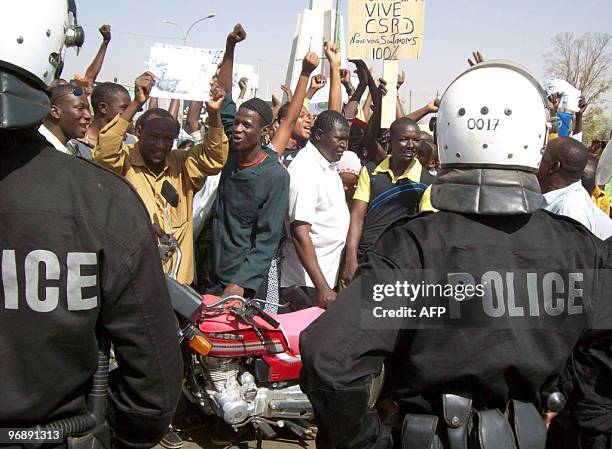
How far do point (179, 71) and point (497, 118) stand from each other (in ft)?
17.1

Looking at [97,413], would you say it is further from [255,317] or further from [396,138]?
[396,138]

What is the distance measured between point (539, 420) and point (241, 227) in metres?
2.63

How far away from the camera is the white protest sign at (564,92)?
8156 mm

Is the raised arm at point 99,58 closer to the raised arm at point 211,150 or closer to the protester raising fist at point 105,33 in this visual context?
the protester raising fist at point 105,33

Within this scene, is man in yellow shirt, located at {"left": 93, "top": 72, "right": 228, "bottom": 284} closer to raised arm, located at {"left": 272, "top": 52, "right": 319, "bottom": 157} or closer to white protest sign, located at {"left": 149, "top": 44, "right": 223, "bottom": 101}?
raised arm, located at {"left": 272, "top": 52, "right": 319, "bottom": 157}

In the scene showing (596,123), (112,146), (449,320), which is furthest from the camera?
(596,123)

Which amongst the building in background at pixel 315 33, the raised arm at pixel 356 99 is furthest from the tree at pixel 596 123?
the raised arm at pixel 356 99

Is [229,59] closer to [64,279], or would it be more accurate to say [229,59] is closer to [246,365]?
[246,365]

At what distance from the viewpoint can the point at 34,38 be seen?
153 centimetres

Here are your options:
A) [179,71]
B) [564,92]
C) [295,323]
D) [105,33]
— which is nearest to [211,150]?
[295,323]

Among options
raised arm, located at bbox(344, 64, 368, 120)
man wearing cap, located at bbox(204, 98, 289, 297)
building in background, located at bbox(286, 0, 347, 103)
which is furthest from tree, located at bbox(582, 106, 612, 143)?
man wearing cap, located at bbox(204, 98, 289, 297)

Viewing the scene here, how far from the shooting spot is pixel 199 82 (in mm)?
6656

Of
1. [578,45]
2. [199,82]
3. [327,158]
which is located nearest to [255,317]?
[327,158]

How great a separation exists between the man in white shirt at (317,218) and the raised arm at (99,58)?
2604 millimetres
